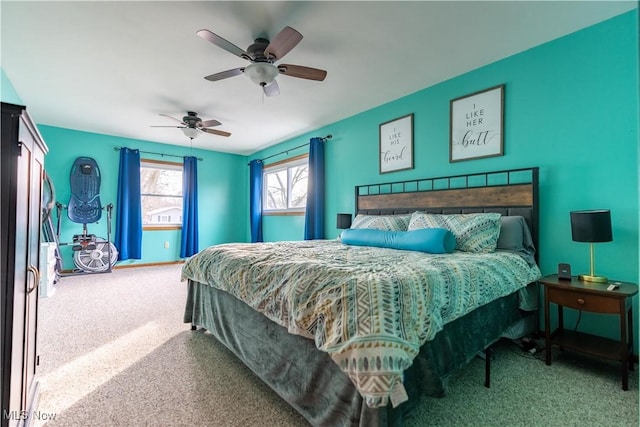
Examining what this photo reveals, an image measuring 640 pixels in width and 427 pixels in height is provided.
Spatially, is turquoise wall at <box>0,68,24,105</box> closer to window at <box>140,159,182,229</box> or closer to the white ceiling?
the white ceiling

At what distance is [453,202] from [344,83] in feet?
5.69

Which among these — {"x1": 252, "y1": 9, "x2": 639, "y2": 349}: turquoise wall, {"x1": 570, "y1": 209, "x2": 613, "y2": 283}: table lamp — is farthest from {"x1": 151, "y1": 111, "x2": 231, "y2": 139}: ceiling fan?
{"x1": 570, "y1": 209, "x2": 613, "y2": 283}: table lamp

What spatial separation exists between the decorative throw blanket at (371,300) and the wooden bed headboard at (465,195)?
81cm

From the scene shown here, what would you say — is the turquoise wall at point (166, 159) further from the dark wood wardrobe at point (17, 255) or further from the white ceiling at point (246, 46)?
the dark wood wardrobe at point (17, 255)

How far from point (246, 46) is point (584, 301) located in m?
3.16

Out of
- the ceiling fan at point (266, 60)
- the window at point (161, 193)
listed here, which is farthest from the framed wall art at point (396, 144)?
the window at point (161, 193)

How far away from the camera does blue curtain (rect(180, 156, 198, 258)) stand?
5.89m

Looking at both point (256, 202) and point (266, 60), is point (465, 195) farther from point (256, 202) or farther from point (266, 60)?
point (256, 202)

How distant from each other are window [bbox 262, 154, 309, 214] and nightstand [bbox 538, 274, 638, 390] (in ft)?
12.5

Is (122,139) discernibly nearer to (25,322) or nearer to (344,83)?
(344,83)

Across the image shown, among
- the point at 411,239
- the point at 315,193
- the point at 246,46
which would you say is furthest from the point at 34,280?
the point at 315,193

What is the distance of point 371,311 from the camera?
111 cm

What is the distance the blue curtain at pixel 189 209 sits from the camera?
5.89m

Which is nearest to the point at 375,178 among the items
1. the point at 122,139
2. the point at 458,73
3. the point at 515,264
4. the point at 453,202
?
the point at 453,202
